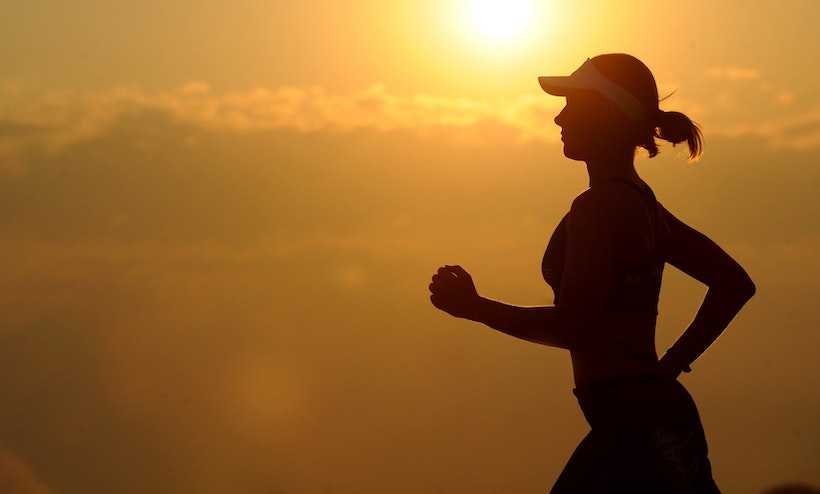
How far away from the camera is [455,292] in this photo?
16.2 feet

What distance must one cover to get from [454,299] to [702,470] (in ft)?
3.62

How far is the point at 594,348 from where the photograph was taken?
4980mm

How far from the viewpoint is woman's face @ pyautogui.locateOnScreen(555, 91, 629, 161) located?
5238 millimetres

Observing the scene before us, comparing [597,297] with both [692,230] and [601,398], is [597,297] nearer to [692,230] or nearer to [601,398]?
[601,398]

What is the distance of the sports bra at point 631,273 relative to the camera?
4988 millimetres

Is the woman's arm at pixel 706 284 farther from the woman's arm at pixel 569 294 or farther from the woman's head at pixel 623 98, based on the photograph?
the woman's arm at pixel 569 294

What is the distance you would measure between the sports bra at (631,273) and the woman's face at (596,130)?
0.21m

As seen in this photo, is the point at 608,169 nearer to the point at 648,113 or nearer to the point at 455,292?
the point at 648,113

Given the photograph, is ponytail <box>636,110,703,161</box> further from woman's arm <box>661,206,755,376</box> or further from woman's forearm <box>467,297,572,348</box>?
woman's forearm <box>467,297,572,348</box>

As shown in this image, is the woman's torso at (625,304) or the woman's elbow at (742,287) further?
the woman's elbow at (742,287)

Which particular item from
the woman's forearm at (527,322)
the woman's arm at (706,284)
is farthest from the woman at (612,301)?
the woman's arm at (706,284)

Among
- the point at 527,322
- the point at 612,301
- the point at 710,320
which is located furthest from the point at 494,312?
the point at 710,320

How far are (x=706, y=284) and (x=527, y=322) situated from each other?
1193mm

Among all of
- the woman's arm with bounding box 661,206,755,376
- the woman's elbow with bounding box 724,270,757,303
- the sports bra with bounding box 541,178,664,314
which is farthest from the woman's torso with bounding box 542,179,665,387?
the woman's elbow with bounding box 724,270,757,303
